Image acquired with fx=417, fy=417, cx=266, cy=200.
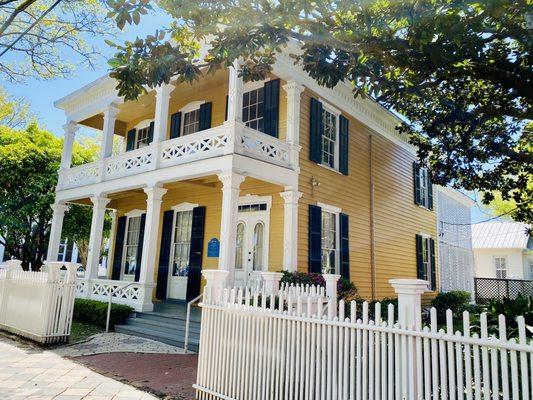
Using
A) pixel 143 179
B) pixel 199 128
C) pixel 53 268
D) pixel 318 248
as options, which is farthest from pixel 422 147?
pixel 53 268

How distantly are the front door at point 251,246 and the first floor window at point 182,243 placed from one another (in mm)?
2193

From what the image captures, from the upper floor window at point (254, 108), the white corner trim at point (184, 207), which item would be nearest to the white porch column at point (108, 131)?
the white corner trim at point (184, 207)

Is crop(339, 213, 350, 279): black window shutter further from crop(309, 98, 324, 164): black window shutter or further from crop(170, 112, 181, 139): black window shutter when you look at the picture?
crop(170, 112, 181, 139): black window shutter

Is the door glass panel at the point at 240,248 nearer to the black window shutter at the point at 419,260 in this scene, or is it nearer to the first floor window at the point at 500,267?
the black window shutter at the point at 419,260

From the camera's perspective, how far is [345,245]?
40.3 ft

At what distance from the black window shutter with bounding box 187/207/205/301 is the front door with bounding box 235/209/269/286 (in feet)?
4.43

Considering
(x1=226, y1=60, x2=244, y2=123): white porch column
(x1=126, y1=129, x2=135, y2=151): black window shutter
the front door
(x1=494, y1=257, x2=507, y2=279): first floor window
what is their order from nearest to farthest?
(x1=226, y1=60, x2=244, y2=123): white porch column → the front door → (x1=126, y1=129, x2=135, y2=151): black window shutter → (x1=494, y1=257, x2=507, y2=279): first floor window

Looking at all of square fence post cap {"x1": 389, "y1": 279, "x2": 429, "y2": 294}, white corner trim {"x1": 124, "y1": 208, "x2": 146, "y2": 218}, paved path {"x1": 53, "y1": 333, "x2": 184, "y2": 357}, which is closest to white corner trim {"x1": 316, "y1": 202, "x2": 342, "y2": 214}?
paved path {"x1": 53, "y1": 333, "x2": 184, "y2": 357}

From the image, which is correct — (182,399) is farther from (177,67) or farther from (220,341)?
(177,67)

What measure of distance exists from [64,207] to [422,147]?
12.1 metres

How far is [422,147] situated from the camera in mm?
12023

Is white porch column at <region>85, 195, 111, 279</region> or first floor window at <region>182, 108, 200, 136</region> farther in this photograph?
first floor window at <region>182, 108, 200, 136</region>

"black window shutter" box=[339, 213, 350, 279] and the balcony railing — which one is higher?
the balcony railing

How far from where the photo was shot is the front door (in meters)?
11.1
